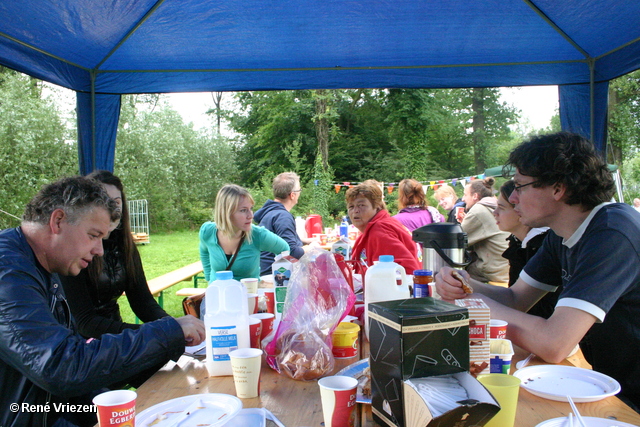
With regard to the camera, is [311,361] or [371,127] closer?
[311,361]

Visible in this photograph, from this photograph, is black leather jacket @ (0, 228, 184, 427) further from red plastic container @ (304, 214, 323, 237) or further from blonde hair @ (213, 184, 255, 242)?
red plastic container @ (304, 214, 323, 237)

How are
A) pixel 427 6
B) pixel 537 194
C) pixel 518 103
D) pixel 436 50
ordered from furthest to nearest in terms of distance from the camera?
pixel 518 103, pixel 436 50, pixel 427 6, pixel 537 194

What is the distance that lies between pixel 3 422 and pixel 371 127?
65.5 ft

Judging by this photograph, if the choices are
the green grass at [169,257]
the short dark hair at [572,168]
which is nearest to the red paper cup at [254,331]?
the short dark hair at [572,168]

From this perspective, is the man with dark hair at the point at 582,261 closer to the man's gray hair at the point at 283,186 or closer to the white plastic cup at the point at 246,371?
the white plastic cup at the point at 246,371

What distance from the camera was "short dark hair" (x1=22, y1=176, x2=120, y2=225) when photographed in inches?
61.1

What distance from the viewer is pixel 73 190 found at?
1.58 metres

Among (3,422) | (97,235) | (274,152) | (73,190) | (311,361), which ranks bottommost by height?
(3,422)

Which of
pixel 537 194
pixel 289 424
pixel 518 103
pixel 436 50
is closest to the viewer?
pixel 289 424

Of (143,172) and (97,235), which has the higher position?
(143,172)

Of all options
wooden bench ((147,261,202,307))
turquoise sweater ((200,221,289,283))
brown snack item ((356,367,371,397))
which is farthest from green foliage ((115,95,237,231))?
brown snack item ((356,367,371,397))

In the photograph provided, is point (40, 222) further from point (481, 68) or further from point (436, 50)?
point (481, 68)

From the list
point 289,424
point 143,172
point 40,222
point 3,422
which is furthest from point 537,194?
point 143,172

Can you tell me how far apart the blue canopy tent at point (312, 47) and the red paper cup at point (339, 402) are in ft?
8.37
